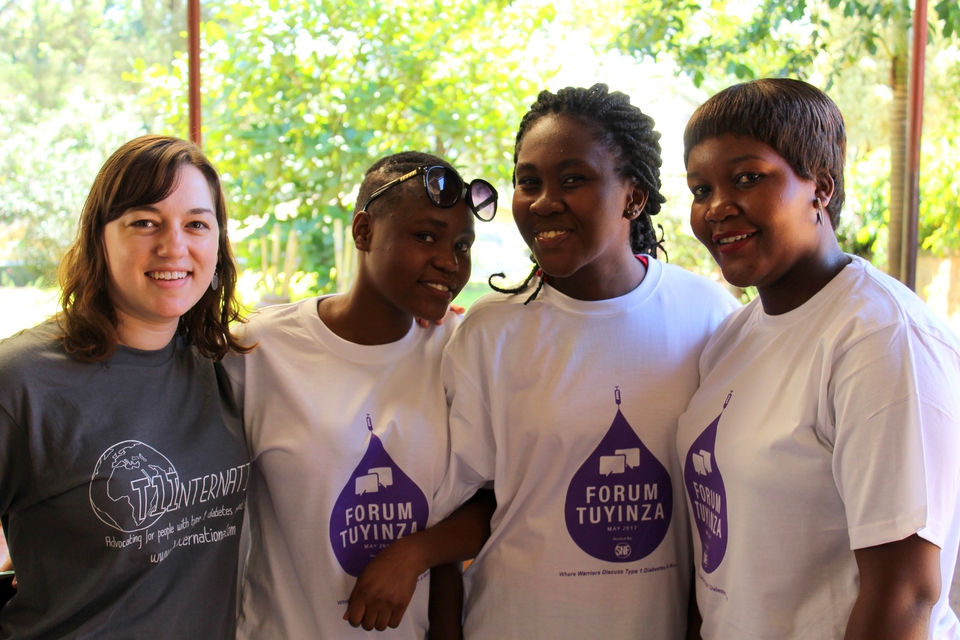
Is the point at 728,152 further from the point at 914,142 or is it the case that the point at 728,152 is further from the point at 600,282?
the point at 914,142

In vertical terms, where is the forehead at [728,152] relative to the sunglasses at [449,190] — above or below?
above

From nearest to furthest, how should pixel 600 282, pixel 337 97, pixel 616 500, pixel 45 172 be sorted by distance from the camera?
pixel 616 500 < pixel 600 282 < pixel 45 172 < pixel 337 97

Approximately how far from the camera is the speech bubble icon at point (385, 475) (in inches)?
66.2

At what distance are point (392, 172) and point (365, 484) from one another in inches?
30.7

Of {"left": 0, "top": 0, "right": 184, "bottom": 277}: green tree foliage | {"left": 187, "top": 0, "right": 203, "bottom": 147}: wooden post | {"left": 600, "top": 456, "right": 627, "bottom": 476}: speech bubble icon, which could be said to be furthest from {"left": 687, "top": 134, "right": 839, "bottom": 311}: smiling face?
{"left": 0, "top": 0, "right": 184, "bottom": 277}: green tree foliage

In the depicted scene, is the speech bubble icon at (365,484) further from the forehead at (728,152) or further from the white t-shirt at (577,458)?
the forehead at (728,152)

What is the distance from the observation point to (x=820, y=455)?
123 centimetres

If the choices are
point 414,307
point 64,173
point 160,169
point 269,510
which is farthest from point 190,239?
point 64,173

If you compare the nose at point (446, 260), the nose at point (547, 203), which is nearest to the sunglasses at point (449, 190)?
the nose at point (446, 260)

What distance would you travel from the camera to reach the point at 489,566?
1.71 m

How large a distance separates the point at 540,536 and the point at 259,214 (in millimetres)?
3060

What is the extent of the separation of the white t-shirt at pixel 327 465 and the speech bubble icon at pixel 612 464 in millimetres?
373

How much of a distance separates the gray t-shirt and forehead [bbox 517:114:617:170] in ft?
3.11

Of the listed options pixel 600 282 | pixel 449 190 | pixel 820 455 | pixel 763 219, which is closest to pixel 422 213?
pixel 449 190
